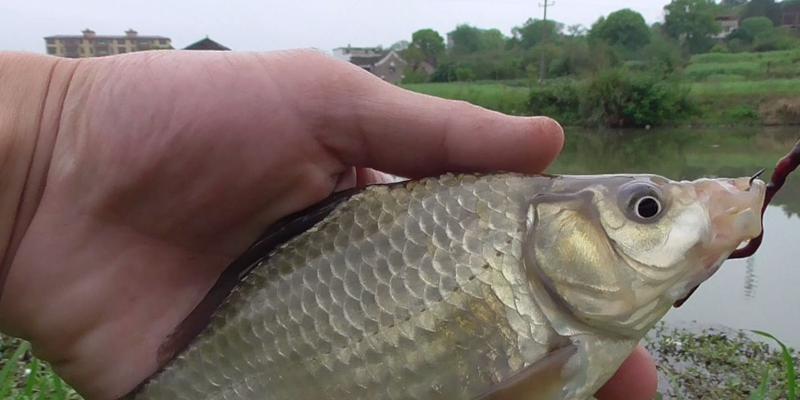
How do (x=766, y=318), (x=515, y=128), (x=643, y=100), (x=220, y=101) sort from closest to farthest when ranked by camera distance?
(x=515, y=128), (x=220, y=101), (x=766, y=318), (x=643, y=100)

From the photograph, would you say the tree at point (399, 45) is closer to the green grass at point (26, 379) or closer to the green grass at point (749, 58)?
the green grass at point (749, 58)

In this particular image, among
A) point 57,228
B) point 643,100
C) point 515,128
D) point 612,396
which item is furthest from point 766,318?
point 643,100

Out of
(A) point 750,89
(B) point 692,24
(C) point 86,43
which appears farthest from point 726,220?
(B) point 692,24

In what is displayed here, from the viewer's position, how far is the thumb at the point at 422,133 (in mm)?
1780

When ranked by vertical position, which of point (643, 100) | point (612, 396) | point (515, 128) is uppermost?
point (515, 128)

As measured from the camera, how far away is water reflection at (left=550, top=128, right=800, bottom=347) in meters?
7.34

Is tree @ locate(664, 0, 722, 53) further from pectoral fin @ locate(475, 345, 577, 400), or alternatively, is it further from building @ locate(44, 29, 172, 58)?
pectoral fin @ locate(475, 345, 577, 400)

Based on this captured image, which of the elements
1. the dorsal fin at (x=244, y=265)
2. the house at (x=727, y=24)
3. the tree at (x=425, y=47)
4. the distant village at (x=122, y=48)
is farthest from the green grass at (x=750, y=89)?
the tree at (x=425, y=47)

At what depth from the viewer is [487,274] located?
4.84 ft

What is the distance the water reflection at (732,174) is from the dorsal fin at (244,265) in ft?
17.9

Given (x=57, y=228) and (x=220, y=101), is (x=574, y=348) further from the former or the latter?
(x=57, y=228)

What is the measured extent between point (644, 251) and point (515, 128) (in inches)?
19.0

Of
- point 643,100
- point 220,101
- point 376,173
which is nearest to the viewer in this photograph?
point 220,101

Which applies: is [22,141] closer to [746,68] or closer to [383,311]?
[383,311]
